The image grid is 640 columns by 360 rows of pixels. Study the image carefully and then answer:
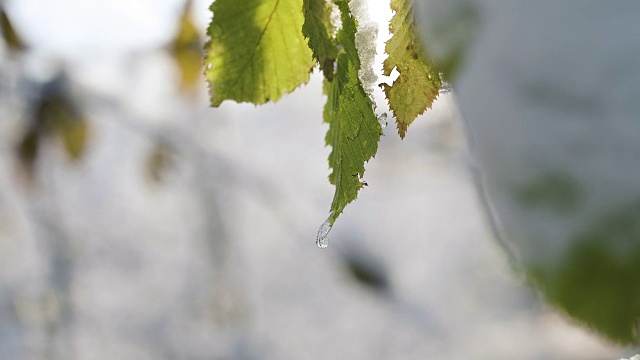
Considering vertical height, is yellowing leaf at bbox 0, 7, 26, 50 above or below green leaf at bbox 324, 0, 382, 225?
above

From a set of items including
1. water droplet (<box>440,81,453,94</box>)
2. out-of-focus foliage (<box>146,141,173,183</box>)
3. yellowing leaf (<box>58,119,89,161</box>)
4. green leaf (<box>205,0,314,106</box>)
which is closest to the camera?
water droplet (<box>440,81,453,94</box>)

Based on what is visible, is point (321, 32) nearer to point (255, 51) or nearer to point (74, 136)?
point (255, 51)

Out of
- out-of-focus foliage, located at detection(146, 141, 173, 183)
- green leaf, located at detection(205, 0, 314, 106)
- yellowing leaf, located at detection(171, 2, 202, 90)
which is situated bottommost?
green leaf, located at detection(205, 0, 314, 106)

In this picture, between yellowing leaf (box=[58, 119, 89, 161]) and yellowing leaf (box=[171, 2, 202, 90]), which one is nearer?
yellowing leaf (box=[171, 2, 202, 90])

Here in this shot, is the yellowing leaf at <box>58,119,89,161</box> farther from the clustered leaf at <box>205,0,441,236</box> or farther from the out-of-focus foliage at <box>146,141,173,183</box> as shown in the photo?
the clustered leaf at <box>205,0,441,236</box>

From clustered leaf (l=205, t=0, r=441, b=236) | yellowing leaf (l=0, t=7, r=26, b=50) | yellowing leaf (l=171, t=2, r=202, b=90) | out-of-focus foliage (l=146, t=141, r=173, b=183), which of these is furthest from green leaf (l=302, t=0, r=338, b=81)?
out-of-focus foliage (l=146, t=141, r=173, b=183)

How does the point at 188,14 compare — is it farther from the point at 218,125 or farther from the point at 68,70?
the point at 218,125

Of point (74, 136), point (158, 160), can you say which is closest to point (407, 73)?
point (74, 136)

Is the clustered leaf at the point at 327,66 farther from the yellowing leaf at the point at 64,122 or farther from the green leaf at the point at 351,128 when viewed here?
the yellowing leaf at the point at 64,122
